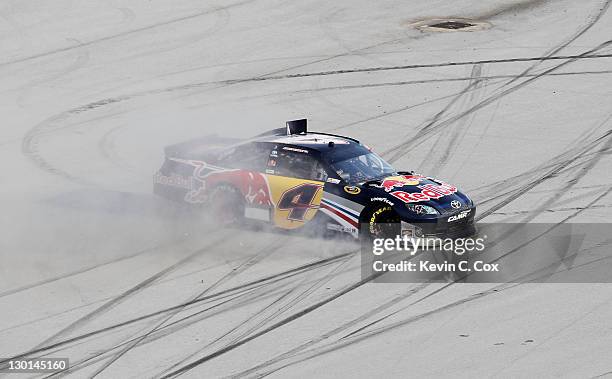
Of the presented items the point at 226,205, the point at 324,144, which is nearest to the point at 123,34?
the point at 226,205

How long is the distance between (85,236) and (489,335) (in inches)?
264

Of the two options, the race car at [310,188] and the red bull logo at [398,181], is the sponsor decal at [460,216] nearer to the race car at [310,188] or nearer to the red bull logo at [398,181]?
the race car at [310,188]

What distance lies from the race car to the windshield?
0.01 metres

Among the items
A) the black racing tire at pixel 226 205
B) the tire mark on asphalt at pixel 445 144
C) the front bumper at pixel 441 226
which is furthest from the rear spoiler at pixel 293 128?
the front bumper at pixel 441 226

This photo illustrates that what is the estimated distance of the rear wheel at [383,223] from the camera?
54.0ft

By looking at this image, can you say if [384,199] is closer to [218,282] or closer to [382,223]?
[382,223]

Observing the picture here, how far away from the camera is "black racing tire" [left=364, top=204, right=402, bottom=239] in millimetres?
16453

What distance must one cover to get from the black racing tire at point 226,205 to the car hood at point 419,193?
2.10 metres

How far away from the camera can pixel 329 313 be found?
1420 centimetres

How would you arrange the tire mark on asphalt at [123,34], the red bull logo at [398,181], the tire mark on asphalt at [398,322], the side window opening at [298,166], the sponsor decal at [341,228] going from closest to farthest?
the tire mark on asphalt at [398,322]
the sponsor decal at [341,228]
the red bull logo at [398,181]
the side window opening at [298,166]
the tire mark on asphalt at [123,34]

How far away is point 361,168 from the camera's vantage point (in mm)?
17453

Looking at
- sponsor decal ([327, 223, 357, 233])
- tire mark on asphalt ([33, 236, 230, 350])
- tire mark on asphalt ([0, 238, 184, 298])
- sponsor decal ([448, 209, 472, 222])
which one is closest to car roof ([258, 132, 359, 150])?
sponsor decal ([327, 223, 357, 233])

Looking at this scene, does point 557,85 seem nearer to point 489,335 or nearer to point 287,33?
point 287,33

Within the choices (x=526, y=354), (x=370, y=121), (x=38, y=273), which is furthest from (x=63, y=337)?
(x=370, y=121)
